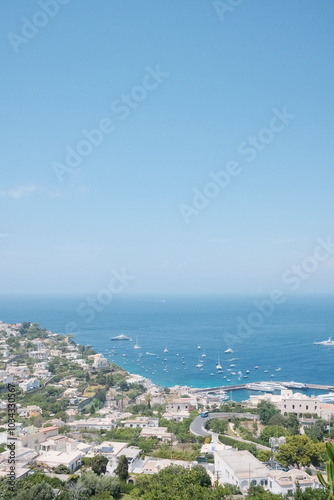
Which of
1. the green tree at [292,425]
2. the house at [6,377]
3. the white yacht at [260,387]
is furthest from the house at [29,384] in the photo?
the green tree at [292,425]

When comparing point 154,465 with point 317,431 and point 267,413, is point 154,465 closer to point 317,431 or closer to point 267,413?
point 317,431

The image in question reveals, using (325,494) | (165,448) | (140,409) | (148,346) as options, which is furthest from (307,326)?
(325,494)

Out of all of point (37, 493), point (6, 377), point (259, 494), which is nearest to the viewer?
point (37, 493)

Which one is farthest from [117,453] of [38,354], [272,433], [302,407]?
[38,354]

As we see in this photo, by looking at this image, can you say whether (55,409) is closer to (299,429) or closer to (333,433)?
(299,429)

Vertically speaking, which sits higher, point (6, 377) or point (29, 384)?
point (6, 377)

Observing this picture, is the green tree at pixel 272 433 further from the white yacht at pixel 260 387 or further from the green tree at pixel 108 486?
the white yacht at pixel 260 387

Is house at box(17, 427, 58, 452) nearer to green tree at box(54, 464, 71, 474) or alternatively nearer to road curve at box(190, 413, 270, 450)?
green tree at box(54, 464, 71, 474)
